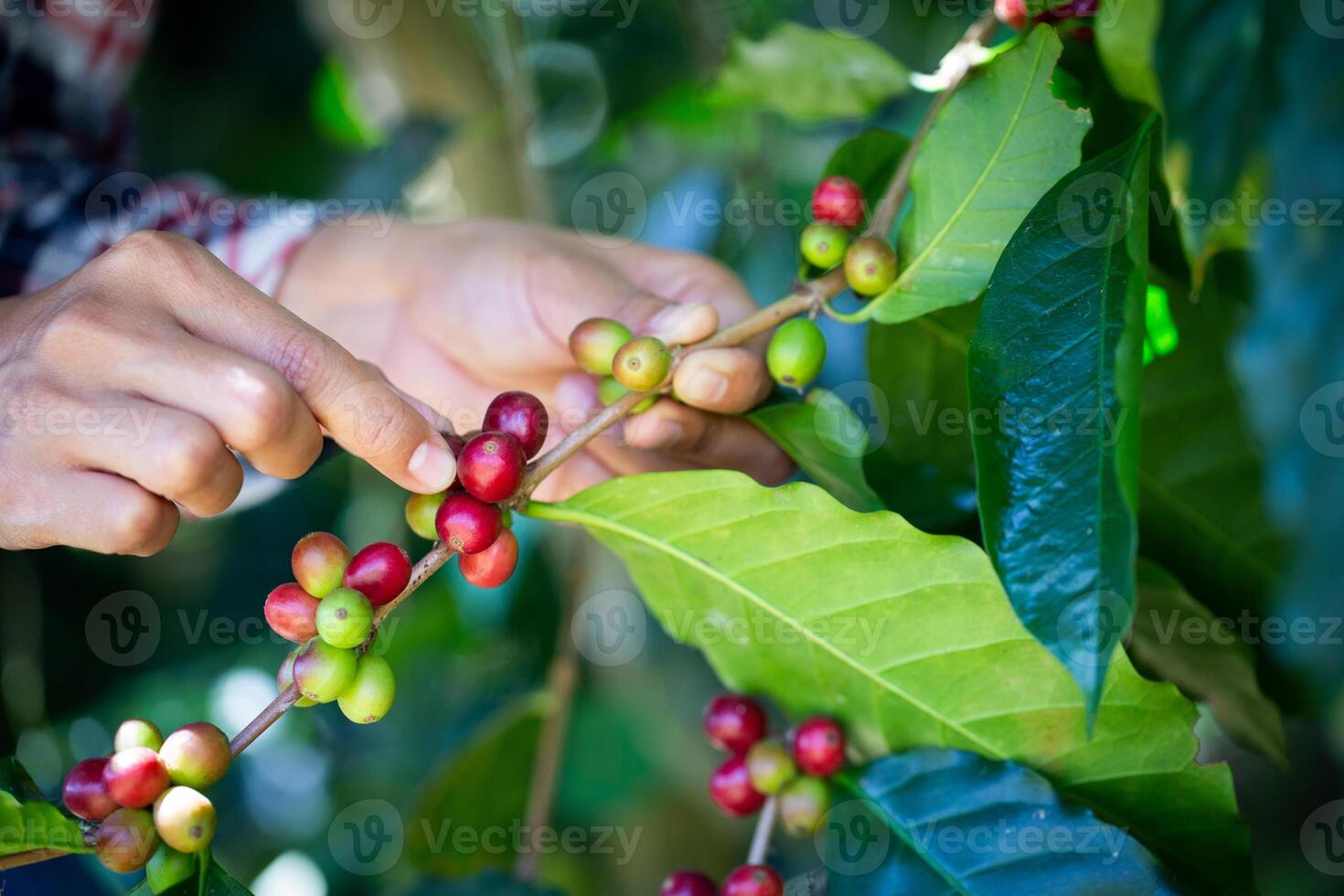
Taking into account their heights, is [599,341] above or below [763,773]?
above

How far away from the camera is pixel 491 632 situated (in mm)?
2389

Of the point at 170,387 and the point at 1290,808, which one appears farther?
the point at 1290,808

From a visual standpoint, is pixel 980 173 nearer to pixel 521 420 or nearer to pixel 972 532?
pixel 972 532

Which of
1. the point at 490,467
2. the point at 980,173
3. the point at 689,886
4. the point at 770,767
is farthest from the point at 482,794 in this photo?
the point at 980,173

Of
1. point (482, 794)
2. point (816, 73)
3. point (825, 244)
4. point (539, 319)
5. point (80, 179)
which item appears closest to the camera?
point (825, 244)

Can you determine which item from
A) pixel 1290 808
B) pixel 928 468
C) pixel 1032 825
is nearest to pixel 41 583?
pixel 928 468

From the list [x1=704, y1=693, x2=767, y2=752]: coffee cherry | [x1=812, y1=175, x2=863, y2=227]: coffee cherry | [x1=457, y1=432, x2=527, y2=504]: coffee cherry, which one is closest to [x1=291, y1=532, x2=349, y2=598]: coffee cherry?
[x1=457, y1=432, x2=527, y2=504]: coffee cherry

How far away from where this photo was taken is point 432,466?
2.68 feet

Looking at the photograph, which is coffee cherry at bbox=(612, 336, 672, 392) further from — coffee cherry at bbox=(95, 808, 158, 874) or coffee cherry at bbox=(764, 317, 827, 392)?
coffee cherry at bbox=(95, 808, 158, 874)

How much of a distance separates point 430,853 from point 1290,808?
2785 millimetres

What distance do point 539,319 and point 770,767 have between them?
553 mm

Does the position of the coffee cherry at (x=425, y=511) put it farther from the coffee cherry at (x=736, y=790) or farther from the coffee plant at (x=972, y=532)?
the coffee cherry at (x=736, y=790)

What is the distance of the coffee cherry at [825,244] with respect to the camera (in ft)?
3.20

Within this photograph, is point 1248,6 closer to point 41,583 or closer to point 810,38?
point 810,38
